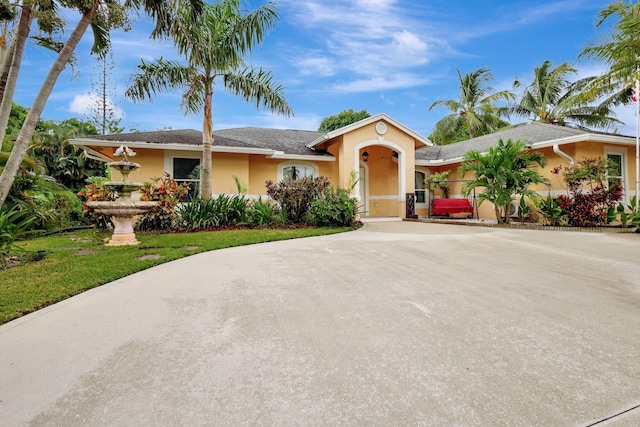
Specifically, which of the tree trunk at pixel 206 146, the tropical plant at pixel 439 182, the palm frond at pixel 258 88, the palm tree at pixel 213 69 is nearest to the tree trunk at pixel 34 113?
the palm tree at pixel 213 69

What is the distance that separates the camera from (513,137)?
14219mm

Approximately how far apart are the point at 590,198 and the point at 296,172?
10.9 meters

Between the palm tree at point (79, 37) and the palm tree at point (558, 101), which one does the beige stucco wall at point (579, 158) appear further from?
the palm tree at point (79, 37)

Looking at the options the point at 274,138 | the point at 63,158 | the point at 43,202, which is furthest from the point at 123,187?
the point at 63,158

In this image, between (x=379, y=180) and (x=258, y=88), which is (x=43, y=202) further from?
(x=379, y=180)

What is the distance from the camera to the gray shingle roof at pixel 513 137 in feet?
40.5

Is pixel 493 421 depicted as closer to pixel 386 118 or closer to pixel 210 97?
pixel 210 97

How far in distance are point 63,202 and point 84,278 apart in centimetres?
1061

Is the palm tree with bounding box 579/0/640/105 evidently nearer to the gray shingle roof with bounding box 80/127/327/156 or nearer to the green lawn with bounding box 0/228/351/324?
the green lawn with bounding box 0/228/351/324

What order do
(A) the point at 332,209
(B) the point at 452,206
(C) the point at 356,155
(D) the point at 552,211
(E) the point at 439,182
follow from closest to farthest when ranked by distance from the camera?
(D) the point at 552,211
(A) the point at 332,209
(C) the point at 356,155
(B) the point at 452,206
(E) the point at 439,182

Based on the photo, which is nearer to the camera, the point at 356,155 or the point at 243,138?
the point at 356,155

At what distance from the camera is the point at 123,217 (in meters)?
7.46

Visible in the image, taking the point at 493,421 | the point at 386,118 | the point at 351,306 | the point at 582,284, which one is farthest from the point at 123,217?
the point at 386,118

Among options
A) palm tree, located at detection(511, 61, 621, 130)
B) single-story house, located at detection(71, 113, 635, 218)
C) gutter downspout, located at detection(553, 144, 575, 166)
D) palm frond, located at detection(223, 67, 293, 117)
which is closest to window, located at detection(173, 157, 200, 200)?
single-story house, located at detection(71, 113, 635, 218)
